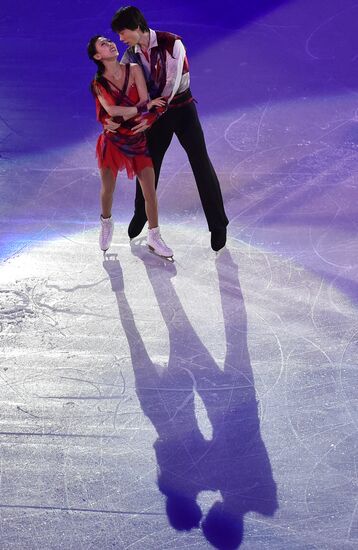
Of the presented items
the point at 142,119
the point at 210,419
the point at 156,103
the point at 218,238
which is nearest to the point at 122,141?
the point at 142,119

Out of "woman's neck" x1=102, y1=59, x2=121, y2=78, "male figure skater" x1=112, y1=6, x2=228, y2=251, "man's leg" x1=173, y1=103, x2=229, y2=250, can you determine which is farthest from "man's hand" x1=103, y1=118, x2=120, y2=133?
"man's leg" x1=173, y1=103, x2=229, y2=250

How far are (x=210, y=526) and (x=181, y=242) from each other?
82.0 inches

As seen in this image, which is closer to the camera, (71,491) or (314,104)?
(71,491)

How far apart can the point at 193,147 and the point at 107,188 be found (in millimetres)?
526

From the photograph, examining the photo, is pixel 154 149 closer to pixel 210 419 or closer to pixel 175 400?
pixel 175 400

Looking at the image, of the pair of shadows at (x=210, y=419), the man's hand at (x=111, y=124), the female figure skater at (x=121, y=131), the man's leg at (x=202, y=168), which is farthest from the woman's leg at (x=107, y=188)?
the pair of shadows at (x=210, y=419)

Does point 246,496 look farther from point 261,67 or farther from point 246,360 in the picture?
point 261,67

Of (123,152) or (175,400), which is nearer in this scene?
(175,400)

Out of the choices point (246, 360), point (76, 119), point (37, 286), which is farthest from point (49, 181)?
point (246, 360)

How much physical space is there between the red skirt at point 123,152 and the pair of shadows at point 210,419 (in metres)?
0.66

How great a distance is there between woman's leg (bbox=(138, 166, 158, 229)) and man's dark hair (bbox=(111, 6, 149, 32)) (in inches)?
29.1

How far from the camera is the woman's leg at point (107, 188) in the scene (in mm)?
4387

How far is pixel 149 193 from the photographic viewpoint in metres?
4.40

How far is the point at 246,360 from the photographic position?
364cm
